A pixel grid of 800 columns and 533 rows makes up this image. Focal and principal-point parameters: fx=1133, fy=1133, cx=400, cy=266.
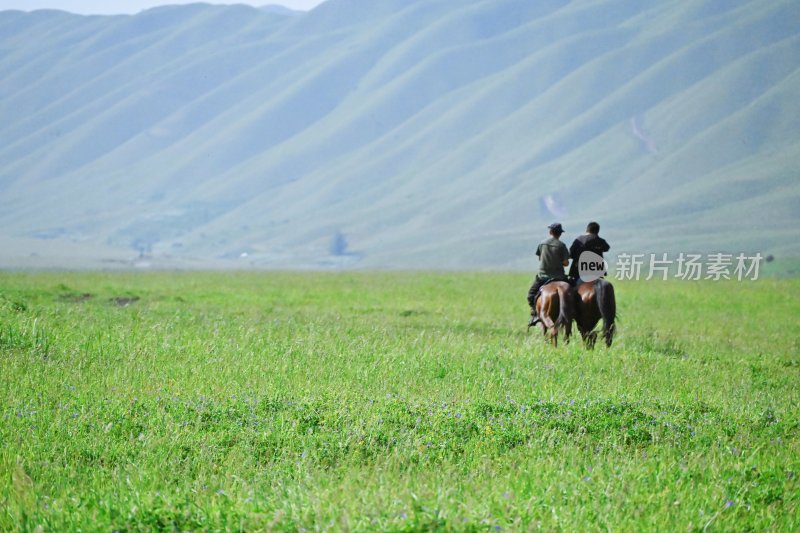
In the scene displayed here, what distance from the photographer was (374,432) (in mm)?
12711

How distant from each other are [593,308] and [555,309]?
800 mm

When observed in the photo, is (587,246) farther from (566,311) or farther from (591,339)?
(591,339)

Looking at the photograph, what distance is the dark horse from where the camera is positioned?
2294 cm

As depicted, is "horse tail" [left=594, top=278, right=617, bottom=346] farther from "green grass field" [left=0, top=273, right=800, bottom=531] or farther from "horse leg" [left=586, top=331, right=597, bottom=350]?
"green grass field" [left=0, top=273, right=800, bottom=531]

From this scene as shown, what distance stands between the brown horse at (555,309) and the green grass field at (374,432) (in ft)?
2.05

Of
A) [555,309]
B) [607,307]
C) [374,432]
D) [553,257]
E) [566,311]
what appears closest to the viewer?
[374,432]

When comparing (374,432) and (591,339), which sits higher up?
(591,339)

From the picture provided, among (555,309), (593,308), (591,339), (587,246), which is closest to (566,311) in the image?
(555,309)

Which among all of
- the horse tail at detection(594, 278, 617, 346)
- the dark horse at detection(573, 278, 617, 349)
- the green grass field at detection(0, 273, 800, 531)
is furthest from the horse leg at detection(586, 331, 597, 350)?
the green grass field at detection(0, 273, 800, 531)

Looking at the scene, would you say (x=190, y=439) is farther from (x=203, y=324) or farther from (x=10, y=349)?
(x=203, y=324)

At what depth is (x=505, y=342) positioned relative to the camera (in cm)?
2395

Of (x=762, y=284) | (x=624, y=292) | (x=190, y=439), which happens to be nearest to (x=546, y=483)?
(x=190, y=439)

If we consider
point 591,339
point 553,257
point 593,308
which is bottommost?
point 591,339

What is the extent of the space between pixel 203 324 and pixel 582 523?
15.9 m
